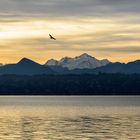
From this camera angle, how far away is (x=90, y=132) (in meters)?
96.7

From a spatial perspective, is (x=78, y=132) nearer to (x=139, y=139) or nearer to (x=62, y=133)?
(x=62, y=133)

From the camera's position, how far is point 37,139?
84.6 metres

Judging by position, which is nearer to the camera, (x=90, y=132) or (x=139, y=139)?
(x=139, y=139)

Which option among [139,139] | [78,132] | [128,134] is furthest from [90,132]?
[139,139]

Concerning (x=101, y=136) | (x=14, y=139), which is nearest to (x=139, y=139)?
(x=101, y=136)

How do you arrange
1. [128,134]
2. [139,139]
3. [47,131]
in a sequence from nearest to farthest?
1. [139,139]
2. [128,134]
3. [47,131]

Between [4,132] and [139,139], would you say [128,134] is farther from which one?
[4,132]

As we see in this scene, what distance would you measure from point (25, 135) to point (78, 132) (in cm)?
1120

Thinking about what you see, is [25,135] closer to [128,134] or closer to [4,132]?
[4,132]

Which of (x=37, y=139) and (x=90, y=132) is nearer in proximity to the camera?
(x=37, y=139)

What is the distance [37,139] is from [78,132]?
14.4 meters

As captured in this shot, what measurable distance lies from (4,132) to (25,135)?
5.86 meters

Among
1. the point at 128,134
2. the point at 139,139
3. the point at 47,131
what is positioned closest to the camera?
the point at 139,139

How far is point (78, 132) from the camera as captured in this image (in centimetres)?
9694
